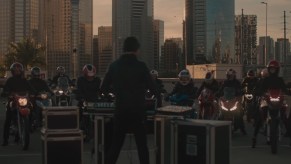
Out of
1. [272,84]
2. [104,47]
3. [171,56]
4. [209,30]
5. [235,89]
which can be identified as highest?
[209,30]

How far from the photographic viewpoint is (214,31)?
4331 inches

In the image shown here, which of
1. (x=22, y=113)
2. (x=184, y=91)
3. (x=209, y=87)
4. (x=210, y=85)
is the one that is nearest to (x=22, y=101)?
(x=22, y=113)

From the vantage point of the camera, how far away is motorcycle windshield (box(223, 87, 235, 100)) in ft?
50.6

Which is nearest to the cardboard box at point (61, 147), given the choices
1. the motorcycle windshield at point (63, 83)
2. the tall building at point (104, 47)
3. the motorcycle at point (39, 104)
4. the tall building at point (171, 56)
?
the motorcycle at point (39, 104)

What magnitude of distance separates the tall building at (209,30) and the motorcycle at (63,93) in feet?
293

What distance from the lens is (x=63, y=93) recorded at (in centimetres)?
1638

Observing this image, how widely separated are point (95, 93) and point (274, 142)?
4.71m

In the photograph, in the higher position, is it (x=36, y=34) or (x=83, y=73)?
(x=36, y=34)

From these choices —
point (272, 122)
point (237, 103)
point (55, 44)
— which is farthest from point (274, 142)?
point (55, 44)

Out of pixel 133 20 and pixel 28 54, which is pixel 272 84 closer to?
pixel 133 20

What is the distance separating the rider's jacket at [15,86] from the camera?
1343cm

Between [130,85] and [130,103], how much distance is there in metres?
0.27

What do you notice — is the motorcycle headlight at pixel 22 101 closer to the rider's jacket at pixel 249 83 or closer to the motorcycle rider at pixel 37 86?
the motorcycle rider at pixel 37 86

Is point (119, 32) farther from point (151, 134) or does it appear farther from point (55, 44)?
point (151, 134)
